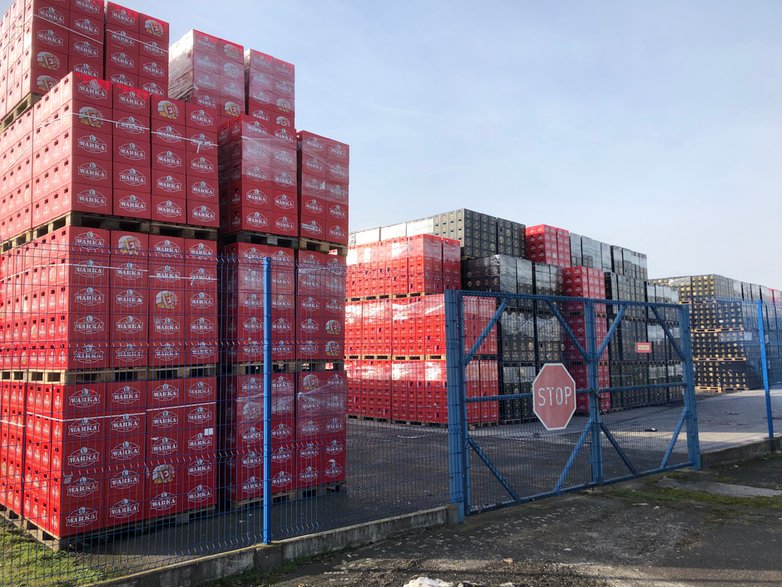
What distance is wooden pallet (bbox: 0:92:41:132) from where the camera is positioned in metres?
7.01

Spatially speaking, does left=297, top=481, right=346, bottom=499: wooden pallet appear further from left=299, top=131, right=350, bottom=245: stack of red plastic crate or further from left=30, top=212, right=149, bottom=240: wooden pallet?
left=30, top=212, right=149, bottom=240: wooden pallet

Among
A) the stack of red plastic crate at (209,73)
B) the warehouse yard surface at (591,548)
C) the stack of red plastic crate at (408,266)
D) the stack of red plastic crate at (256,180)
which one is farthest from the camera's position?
the stack of red plastic crate at (408,266)

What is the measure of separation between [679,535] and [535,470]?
357 cm

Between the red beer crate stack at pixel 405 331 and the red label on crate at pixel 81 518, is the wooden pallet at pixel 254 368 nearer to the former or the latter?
the red label on crate at pixel 81 518

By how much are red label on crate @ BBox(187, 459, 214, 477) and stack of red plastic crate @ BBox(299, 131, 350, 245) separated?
10.8 ft

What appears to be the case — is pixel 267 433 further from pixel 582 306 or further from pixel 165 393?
pixel 582 306

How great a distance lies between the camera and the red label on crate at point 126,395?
6.00 m

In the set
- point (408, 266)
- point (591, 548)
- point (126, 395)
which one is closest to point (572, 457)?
point (591, 548)

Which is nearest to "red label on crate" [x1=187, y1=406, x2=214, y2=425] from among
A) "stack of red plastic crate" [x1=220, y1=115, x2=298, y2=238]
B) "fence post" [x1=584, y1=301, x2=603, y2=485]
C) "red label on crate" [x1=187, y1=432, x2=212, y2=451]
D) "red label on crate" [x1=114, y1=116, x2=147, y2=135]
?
"red label on crate" [x1=187, y1=432, x2=212, y2=451]

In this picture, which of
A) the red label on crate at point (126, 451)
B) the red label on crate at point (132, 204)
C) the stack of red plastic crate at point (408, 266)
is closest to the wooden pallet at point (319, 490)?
the red label on crate at point (126, 451)

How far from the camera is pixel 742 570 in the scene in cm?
500

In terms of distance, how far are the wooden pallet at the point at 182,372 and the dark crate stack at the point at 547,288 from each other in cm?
850

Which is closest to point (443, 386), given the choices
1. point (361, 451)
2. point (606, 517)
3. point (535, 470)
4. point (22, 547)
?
point (361, 451)

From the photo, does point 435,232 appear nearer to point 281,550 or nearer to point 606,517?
point 606,517
